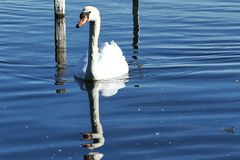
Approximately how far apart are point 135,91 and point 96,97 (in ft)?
3.37

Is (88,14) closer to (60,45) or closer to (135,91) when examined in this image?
(135,91)

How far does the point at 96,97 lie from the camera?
66.0 ft

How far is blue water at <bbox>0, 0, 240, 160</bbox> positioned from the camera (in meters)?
15.8

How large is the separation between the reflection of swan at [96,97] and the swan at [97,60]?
10.9 inches

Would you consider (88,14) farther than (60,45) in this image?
No

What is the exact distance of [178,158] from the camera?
1490 centimetres

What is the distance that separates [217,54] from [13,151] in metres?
10.8

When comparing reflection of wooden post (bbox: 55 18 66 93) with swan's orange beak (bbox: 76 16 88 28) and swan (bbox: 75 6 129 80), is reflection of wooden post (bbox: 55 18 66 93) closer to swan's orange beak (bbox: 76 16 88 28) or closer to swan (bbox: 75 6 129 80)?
swan (bbox: 75 6 129 80)

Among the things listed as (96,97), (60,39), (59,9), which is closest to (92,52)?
(96,97)

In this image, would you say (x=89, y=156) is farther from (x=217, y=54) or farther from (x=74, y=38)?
(x=74, y=38)

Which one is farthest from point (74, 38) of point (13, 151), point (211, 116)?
point (13, 151)

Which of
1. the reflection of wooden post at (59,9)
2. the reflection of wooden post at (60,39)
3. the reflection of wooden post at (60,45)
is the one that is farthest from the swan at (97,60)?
the reflection of wooden post at (59,9)

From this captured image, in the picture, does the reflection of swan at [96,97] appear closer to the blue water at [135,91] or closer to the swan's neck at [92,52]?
the blue water at [135,91]

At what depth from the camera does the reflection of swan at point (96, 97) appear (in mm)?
16248
